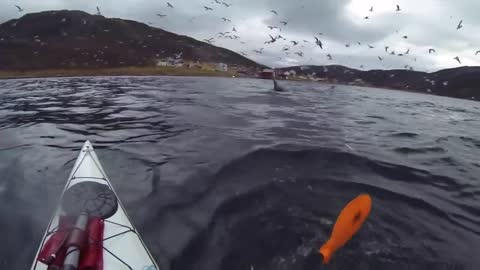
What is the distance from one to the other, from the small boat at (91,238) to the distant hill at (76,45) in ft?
365

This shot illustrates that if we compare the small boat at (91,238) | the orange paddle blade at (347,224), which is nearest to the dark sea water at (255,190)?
the orange paddle blade at (347,224)

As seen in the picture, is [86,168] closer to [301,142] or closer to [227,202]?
[227,202]

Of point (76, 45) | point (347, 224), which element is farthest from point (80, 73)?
point (347, 224)

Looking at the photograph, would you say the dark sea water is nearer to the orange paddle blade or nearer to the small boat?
the orange paddle blade

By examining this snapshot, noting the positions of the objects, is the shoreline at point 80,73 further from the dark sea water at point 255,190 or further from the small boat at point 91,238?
the small boat at point 91,238

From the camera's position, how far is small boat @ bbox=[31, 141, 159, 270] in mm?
5027

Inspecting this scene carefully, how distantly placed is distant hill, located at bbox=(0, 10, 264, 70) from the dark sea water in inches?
4148

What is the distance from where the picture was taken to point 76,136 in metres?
14.4

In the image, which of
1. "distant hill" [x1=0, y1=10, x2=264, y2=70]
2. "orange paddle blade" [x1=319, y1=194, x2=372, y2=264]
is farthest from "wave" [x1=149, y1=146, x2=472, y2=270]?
"distant hill" [x1=0, y1=10, x2=264, y2=70]

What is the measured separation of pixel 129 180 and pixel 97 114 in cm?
1240

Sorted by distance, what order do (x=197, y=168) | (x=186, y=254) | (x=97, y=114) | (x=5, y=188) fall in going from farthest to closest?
(x=97, y=114) → (x=197, y=168) → (x=5, y=188) → (x=186, y=254)

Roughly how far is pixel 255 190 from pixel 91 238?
429 cm

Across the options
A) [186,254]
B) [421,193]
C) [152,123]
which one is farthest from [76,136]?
[421,193]

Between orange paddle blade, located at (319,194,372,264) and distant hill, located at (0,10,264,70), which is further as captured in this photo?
distant hill, located at (0,10,264,70)
